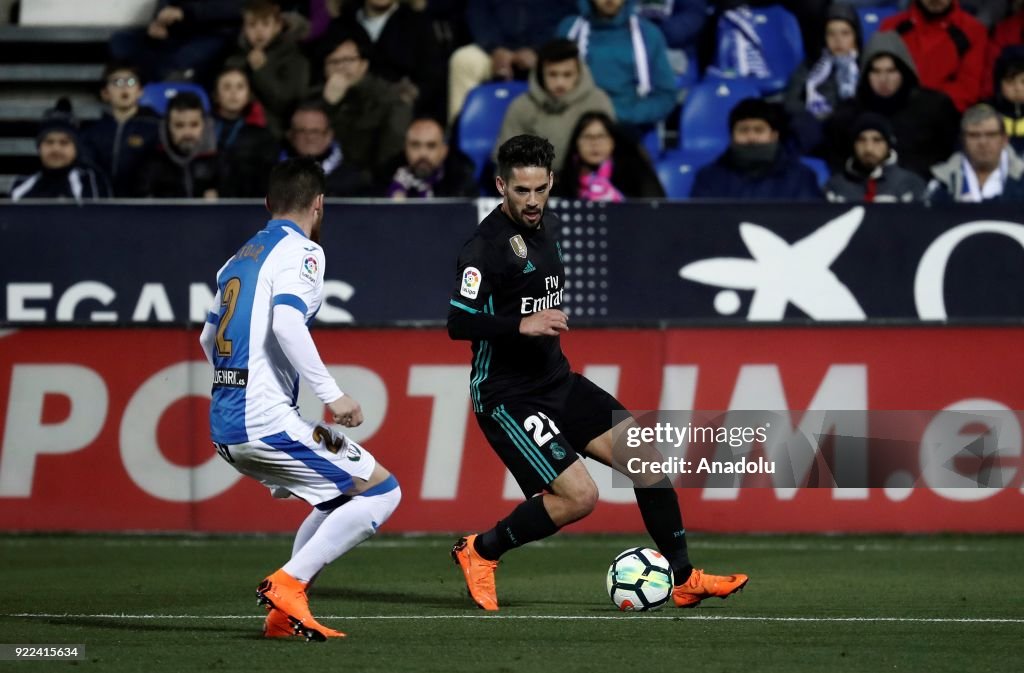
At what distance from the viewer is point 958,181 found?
13352mm

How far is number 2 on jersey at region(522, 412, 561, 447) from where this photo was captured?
7.96 metres

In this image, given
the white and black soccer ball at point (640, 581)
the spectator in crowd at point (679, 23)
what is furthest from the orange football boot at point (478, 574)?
the spectator in crowd at point (679, 23)

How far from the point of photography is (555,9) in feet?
51.8

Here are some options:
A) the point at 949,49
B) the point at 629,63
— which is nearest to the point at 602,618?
the point at 629,63

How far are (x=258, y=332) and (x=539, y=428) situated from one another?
147 cm

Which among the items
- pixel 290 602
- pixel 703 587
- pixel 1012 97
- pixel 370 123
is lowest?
pixel 703 587

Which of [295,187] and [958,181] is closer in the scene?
[295,187]

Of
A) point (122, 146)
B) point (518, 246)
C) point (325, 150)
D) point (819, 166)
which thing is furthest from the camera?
point (819, 166)

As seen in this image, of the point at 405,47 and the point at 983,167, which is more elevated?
the point at 405,47

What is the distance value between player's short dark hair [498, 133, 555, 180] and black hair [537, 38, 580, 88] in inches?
239

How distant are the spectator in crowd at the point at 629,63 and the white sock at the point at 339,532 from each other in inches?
320

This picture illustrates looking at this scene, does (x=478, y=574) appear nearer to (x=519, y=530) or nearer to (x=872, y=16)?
(x=519, y=530)

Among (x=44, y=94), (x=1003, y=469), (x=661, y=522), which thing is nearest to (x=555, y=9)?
(x=44, y=94)

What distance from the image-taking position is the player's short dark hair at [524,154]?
304 inches
